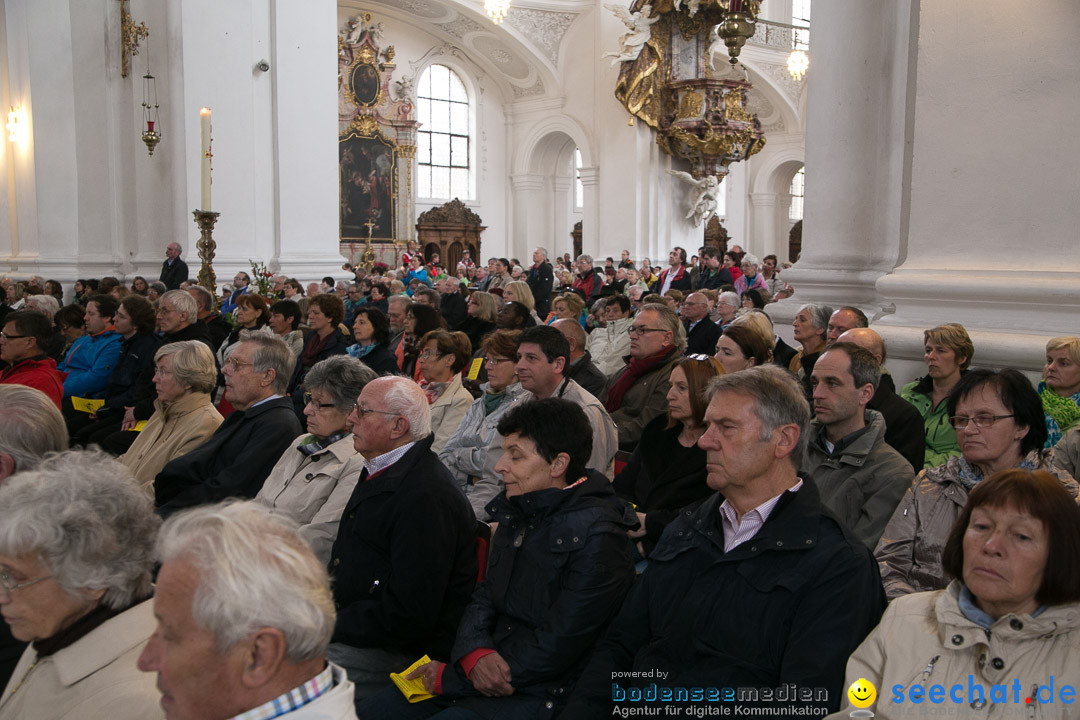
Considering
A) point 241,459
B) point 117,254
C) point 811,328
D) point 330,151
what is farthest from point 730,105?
point 241,459

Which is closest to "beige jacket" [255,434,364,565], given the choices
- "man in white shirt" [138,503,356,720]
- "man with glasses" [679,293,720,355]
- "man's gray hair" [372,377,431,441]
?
"man's gray hair" [372,377,431,441]

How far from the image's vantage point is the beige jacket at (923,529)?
99.5 inches

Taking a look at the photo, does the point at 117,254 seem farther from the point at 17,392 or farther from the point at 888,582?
the point at 888,582

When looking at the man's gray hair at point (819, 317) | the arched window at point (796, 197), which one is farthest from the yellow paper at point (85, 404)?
the arched window at point (796, 197)

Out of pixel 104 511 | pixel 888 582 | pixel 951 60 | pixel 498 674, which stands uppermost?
pixel 951 60

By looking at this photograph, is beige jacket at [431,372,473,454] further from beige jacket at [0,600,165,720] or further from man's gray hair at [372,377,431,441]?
beige jacket at [0,600,165,720]

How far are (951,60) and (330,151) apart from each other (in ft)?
27.0

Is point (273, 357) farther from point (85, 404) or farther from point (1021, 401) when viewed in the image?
point (1021, 401)

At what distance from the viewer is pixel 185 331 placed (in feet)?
20.0

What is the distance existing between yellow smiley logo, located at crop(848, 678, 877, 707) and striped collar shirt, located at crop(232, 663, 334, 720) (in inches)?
42.1

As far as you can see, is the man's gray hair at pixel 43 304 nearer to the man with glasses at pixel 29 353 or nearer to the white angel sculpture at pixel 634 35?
the man with glasses at pixel 29 353

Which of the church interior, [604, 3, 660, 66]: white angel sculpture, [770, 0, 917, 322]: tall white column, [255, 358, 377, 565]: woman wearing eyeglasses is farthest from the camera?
[604, 3, 660, 66]: white angel sculpture

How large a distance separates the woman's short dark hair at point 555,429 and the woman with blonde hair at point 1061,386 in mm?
1949

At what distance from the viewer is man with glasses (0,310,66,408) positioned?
5.00 metres
